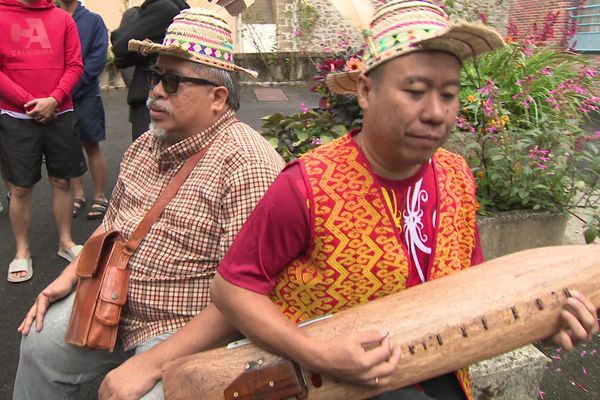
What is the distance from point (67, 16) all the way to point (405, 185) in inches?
120

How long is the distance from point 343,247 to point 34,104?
285 cm

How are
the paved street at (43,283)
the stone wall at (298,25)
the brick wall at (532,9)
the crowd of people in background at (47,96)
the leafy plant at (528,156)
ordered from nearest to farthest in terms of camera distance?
the paved street at (43,283)
the leafy plant at (528,156)
the crowd of people in background at (47,96)
the brick wall at (532,9)
the stone wall at (298,25)

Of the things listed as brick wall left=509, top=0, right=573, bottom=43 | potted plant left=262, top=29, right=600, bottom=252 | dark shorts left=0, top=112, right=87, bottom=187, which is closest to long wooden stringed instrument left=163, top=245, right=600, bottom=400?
potted plant left=262, top=29, right=600, bottom=252

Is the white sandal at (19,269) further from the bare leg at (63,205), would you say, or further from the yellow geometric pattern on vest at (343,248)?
the yellow geometric pattern on vest at (343,248)

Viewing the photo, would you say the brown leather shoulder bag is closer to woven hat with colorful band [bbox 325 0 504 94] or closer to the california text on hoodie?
woven hat with colorful band [bbox 325 0 504 94]

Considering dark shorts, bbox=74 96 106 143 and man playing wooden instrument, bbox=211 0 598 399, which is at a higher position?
man playing wooden instrument, bbox=211 0 598 399

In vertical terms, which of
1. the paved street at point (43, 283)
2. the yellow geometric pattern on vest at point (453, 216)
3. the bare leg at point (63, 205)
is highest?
the yellow geometric pattern on vest at point (453, 216)

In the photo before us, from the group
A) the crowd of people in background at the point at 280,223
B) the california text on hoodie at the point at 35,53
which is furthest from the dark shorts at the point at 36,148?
the crowd of people in background at the point at 280,223

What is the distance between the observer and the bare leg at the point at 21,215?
357 centimetres

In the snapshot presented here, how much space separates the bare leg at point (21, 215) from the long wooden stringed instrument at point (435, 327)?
2.71m

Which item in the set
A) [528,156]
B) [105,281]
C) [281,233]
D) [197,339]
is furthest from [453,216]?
[528,156]

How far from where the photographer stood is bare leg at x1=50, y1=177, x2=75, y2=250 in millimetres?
3750

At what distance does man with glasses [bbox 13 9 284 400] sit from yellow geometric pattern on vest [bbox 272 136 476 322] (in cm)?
37

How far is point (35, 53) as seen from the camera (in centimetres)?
341
